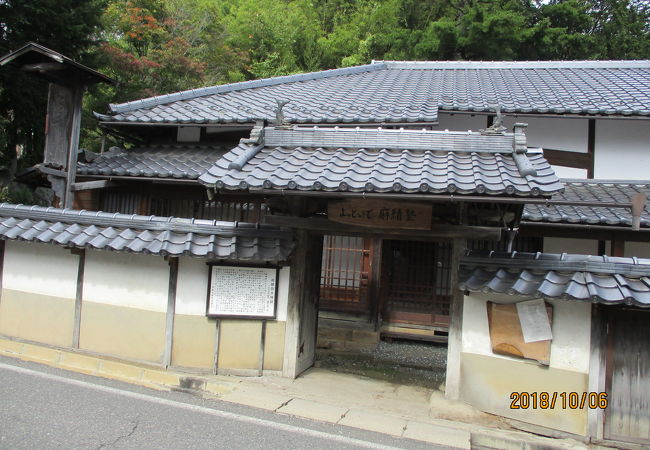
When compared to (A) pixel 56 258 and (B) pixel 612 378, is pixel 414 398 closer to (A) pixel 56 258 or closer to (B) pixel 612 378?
(B) pixel 612 378

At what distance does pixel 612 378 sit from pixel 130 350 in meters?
6.67

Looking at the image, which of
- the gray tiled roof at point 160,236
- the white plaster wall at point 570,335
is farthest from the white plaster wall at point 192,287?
the white plaster wall at point 570,335

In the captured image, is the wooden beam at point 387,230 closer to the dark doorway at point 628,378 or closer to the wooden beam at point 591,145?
the dark doorway at point 628,378

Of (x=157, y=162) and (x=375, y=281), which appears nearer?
(x=157, y=162)

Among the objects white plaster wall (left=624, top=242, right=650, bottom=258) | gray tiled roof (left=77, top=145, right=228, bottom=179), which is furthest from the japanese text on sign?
white plaster wall (left=624, top=242, right=650, bottom=258)

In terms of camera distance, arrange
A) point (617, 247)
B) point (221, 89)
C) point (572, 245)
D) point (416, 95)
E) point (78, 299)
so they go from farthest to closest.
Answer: point (221, 89) < point (416, 95) < point (572, 245) < point (617, 247) < point (78, 299)

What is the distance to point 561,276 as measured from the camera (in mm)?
4996

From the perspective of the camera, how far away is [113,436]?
4.45 metres

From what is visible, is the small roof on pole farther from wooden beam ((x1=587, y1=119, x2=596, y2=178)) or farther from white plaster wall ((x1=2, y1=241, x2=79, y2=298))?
wooden beam ((x1=587, y1=119, x2=596, y2=178))

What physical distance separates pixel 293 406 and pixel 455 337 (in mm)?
2361

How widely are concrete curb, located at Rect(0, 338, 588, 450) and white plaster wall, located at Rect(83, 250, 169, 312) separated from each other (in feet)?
3.07

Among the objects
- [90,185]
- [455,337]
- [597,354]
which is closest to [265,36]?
[90,185]
